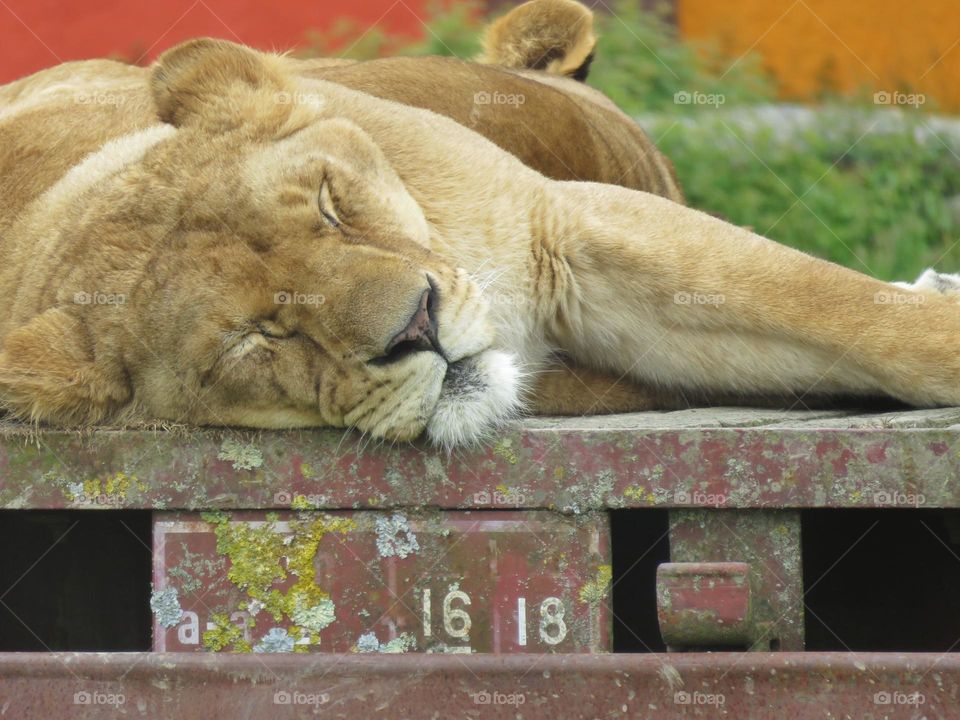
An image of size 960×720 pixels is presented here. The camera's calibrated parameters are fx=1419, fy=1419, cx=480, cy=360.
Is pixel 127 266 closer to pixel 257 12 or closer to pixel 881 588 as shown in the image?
pixel 881 588

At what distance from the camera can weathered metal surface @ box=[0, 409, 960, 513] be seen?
2.21m

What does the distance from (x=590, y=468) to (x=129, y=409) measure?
970mm

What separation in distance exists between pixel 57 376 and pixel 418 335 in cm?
69

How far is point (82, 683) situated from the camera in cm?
197

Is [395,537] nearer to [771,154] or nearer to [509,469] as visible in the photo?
[509,469]

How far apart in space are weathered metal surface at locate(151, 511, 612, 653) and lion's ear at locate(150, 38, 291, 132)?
1165 millimetres

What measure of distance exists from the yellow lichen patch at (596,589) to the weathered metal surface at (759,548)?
4.5 inches

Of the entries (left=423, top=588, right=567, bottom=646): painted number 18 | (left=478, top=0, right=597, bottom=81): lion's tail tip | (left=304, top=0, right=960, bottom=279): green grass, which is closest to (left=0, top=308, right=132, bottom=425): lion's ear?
(left=423, top=588, right=567, bottom=646): painted number 18

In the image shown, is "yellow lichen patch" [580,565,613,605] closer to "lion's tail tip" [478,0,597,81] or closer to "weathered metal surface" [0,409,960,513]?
"weathered metal surface" [0,409,960,513]

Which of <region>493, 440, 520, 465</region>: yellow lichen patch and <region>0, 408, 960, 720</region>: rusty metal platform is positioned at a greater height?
<region>493, 440, 520, 465</region>: yellow lichen patch

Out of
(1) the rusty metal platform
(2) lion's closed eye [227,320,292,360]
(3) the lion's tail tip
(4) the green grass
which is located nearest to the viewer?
(1) the rusty metal platform

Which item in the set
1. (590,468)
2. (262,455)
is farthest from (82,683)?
(590,468)

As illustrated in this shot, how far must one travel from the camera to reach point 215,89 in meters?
3.19

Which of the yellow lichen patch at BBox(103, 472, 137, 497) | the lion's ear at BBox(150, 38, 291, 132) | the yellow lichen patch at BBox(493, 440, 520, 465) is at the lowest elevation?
the yellow lichen patch at BBox(103, 472, 137, 497)
